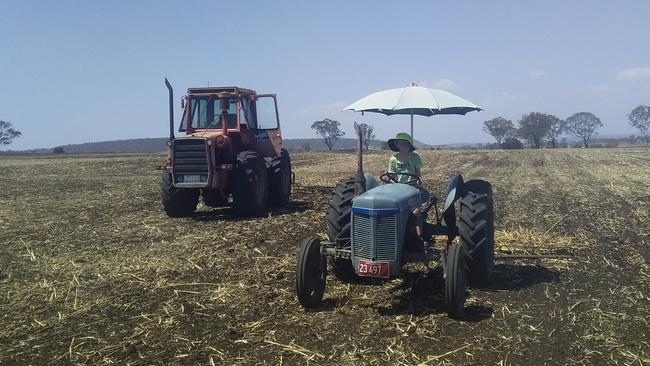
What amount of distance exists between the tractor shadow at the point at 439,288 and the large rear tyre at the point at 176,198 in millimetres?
5804

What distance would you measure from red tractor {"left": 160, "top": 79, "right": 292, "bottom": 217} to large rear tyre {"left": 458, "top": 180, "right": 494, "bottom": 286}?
5.51 meters

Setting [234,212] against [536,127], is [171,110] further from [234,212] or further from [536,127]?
[536,127]

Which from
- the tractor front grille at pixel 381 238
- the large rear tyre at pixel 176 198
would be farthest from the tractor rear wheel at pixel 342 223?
the large rear tyre at pixel 176 198

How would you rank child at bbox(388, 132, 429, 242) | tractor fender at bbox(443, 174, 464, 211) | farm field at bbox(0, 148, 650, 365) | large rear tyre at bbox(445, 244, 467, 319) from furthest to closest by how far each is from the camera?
child at bbox(388, 132, 429, 242) < tractor fender at bbox(443, 174, 464, 211) < large rear tyre at bbox(445, 244, 467, 319) < farm field at bbox(0, 148, 650, 365)

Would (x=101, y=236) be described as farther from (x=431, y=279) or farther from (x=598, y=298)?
(x=598, y=298)

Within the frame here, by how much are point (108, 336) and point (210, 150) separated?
236 inches

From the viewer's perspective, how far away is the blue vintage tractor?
5160 millimetres

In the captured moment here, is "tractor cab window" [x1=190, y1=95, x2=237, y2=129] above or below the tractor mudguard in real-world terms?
above

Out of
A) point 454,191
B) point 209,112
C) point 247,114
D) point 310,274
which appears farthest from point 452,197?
point 209,112

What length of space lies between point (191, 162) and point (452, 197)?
229 inches

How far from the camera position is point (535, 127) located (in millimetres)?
93562

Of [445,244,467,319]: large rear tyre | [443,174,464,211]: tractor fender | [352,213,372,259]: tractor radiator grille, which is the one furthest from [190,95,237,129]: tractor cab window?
[445,244,467,319]: large rear tyre

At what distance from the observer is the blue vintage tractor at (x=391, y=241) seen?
5160 mm

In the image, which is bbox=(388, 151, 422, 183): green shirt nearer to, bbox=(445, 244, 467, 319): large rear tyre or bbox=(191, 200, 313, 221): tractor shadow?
bbox=(445, 244, 467, 319): large rear tyre
